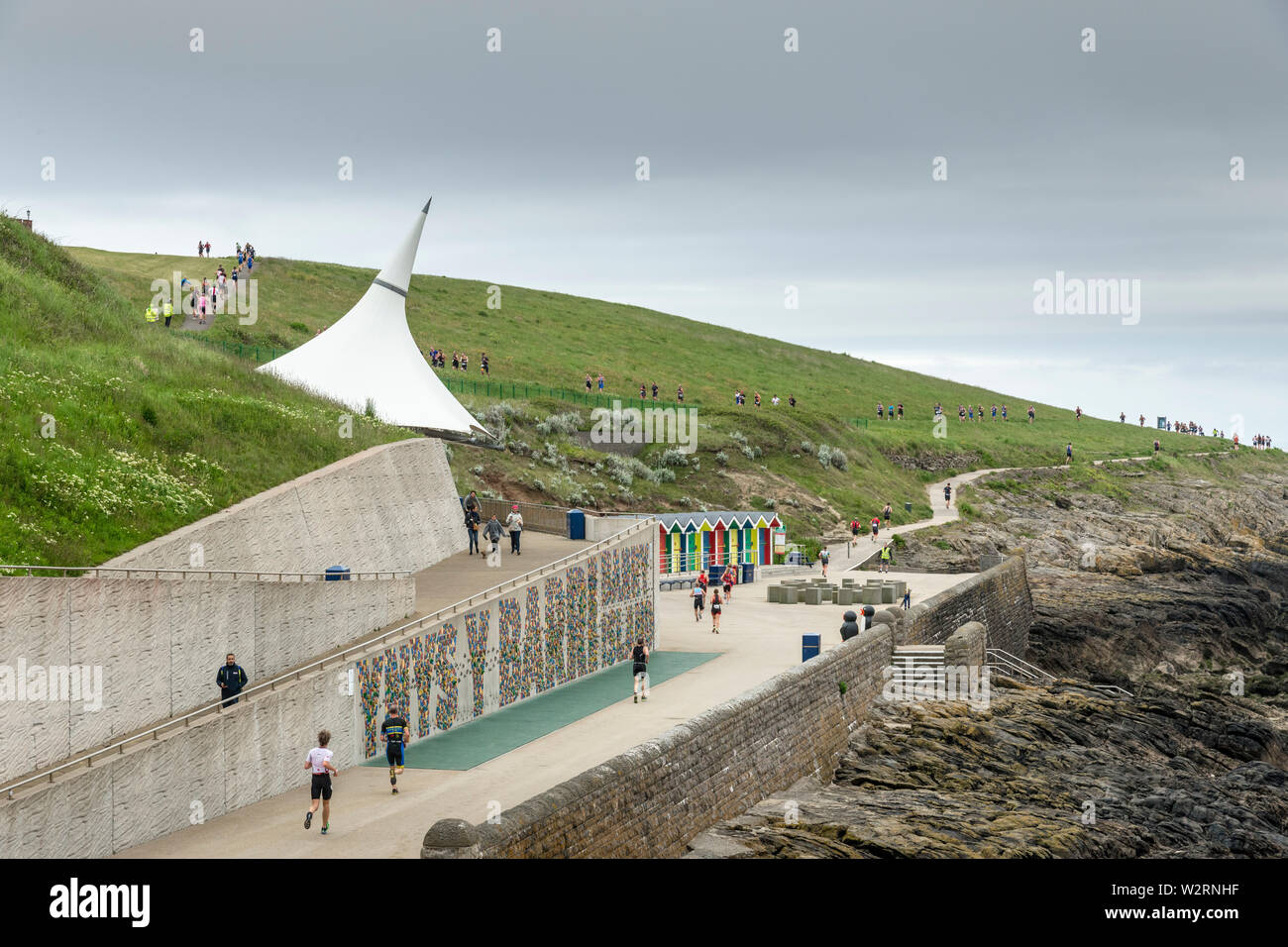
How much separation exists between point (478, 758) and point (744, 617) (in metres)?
16.6

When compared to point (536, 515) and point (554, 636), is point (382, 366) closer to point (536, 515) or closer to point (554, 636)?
point (536, 515)

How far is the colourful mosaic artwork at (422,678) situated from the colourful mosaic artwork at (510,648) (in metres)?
2.52

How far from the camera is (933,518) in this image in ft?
222

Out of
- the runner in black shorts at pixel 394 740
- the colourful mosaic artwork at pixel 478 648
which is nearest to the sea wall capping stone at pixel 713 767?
the runner in black shorts at pixel 394 740

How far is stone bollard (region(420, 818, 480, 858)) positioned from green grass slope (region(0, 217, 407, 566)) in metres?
9.31

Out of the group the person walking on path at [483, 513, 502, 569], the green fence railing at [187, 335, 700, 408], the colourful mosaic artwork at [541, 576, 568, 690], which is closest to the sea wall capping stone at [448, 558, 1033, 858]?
the colourful mosaic artwork at [541, 576, 568, 690]

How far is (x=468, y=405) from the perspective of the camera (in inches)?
2345

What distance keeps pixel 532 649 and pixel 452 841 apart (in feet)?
41.5

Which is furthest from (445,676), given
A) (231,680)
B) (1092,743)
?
(1092,743)

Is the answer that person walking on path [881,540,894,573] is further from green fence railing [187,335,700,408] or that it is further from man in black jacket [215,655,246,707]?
man in black jacket [215,655,246,707]
